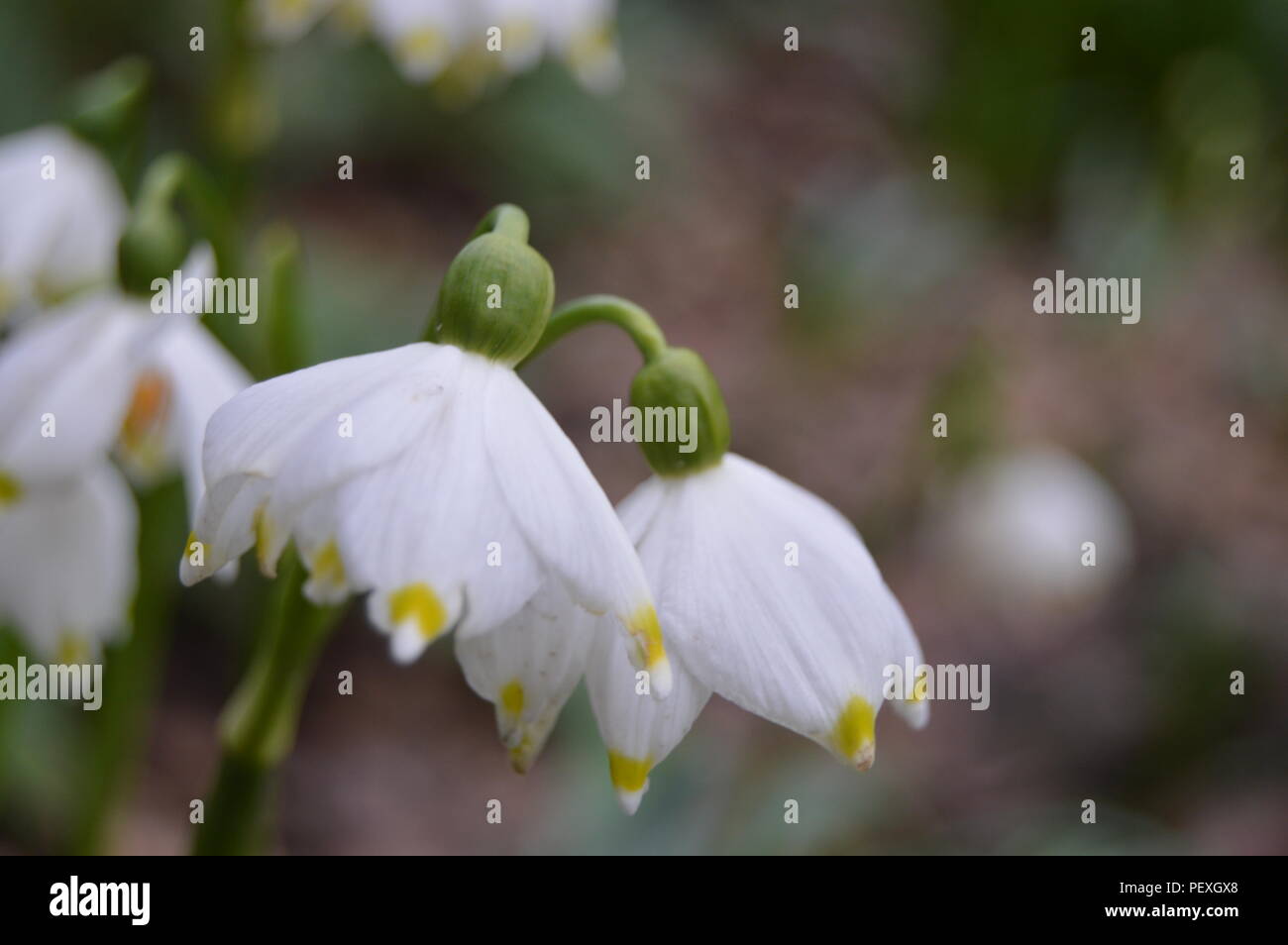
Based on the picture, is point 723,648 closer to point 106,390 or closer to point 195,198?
point 106,390

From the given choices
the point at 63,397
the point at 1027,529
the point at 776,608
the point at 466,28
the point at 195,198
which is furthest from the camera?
the point at 1027,529

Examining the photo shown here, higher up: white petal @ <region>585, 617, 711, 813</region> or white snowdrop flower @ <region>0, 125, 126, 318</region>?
white snowdrop flower @ <region>0, 125, 126, 318</region>

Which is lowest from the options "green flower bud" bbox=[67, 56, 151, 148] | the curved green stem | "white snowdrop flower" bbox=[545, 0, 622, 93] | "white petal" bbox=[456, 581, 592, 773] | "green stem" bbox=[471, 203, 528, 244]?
"white petal" bbox=[456, 581, 592, 773]

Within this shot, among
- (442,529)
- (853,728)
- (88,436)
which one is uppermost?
(88,436)

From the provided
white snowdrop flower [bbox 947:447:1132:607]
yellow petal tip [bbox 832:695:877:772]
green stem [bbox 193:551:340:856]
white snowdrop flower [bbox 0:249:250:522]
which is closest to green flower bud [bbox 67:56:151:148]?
white snowdrop flower [bbox 0:249:250:522]

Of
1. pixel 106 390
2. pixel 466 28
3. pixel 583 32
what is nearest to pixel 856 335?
pixel 583 32

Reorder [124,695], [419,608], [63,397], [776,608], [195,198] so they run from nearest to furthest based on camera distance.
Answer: [419,608], [776,608], [63,397], [195,198], [124,695]

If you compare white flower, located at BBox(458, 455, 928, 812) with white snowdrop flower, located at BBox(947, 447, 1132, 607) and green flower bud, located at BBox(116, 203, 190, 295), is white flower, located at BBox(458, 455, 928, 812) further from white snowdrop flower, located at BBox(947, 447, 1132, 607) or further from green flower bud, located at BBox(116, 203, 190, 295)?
white snowdrop flower, located at BBox(947, 447, 1132, 607)
